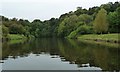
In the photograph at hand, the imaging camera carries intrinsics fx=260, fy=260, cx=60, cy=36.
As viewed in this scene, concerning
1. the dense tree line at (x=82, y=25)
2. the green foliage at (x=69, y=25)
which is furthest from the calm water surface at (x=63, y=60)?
the green foliage at (x=69, y=25)

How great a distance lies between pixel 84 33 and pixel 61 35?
39.0 m

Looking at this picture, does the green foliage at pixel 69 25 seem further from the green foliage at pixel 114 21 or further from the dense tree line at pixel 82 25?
the green foliage at pixel 114 21

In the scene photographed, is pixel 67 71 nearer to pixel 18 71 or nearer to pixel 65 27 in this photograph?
pixel 18 71

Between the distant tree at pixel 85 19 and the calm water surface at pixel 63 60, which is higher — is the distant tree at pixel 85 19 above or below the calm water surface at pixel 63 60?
above

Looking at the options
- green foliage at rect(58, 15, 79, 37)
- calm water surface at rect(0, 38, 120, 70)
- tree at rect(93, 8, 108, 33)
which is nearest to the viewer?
calm water surface at rect(0, 38, 120, 70)

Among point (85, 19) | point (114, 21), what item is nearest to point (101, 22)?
point (114, 21)

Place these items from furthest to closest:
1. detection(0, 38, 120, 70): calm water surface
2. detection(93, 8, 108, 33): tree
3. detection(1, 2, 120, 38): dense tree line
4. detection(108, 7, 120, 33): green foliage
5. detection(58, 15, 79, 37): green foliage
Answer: detection(58, 15, 79, 37): green foliage
detection(1, 2, 120, 38): dense tree line
detection(93, 8, 108, 33): tree
detection(108, 7, 120, 33): green foliage
detection(0, 38, 120, 70): calm water surface

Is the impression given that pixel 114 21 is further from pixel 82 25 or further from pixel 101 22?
pixel 82 25

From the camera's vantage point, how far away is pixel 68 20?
128m

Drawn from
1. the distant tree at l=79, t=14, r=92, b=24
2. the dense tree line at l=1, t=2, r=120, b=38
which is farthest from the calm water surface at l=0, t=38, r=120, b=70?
the distant tree at l=79, t=14, r=92, b=24

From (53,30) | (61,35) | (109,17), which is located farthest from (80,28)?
(53,30)

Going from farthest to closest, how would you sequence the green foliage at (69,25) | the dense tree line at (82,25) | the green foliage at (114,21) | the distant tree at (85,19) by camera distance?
the green foliage at (69,25), the distant tree at (85,19), the dense tree line at (82,25), the green foliage at (114,21)

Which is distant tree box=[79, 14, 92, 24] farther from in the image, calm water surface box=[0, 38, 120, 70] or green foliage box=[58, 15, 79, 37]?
calm water surface box=[0, 38, 120, 70]

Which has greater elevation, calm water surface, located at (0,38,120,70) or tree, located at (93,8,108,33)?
tree, located at (93,8,108,33)
